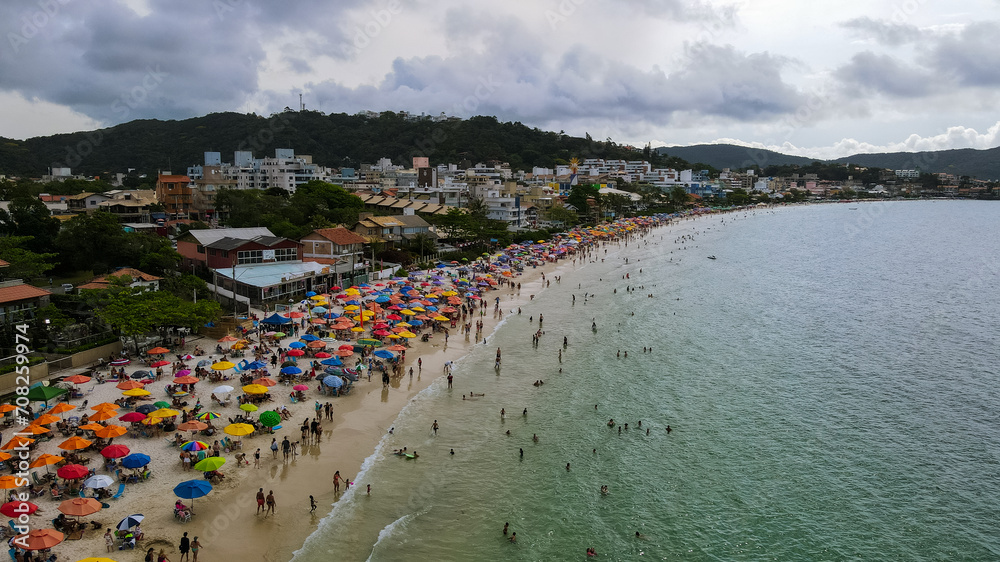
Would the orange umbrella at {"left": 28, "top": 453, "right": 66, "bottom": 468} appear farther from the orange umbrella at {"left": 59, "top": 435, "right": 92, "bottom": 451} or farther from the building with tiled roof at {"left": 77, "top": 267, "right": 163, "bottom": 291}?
the building with tiled roof at {"left": 77, "top": 267, "right": 163, "bottom": 291}

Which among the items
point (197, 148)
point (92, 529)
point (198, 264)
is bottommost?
point (92, 529)

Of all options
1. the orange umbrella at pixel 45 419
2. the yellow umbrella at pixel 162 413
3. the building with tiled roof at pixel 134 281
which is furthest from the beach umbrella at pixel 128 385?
the building with tiled roof at pixel 134 281

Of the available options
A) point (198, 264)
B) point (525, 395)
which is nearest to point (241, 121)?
point (198, 264)

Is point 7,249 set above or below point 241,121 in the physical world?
below

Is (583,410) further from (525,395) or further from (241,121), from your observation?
(241,121)

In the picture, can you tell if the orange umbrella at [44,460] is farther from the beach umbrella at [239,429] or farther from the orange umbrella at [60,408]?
the beach umbrella at [239,429]

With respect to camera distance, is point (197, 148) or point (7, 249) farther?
point (197, 148)
